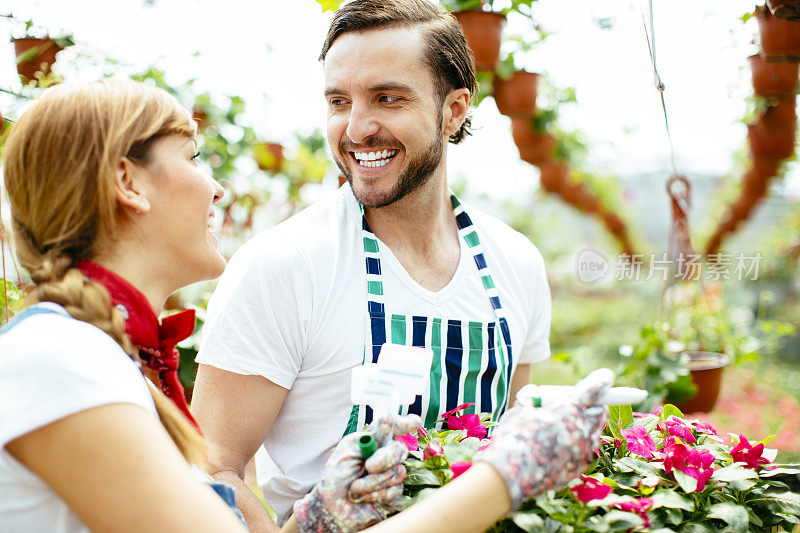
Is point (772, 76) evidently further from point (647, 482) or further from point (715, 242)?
point (715, 242)

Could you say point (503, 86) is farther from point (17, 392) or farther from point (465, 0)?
point (17, 392)

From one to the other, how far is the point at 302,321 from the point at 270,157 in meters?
3.04

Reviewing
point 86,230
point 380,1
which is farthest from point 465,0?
point 86,230

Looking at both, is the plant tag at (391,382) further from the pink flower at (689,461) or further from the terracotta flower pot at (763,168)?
the terracotta flower pot at (763,168)

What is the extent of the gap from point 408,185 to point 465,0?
4.08 ft

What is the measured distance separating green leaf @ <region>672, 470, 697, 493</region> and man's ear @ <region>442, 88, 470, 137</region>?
1.03 meters

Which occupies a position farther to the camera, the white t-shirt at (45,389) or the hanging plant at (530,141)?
the hanging plant at (530,141)

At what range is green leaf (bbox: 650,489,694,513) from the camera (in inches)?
44.1

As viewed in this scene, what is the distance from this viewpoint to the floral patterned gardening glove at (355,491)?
1.09 metres

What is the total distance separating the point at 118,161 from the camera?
101 cm

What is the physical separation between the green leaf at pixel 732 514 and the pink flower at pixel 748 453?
15cm

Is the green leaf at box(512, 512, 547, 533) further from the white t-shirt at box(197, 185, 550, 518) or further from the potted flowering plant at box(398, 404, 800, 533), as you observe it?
the white t-shirt at box(197, 185, 550, 518)

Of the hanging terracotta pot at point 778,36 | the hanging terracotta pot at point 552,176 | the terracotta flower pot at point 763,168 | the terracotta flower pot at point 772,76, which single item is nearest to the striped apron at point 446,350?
the hanging terracotta pot at point 778,36

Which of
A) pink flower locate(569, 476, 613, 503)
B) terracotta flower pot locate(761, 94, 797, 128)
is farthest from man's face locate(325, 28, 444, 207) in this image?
terracotta flower pot locate(761, 94, 797, 128)
